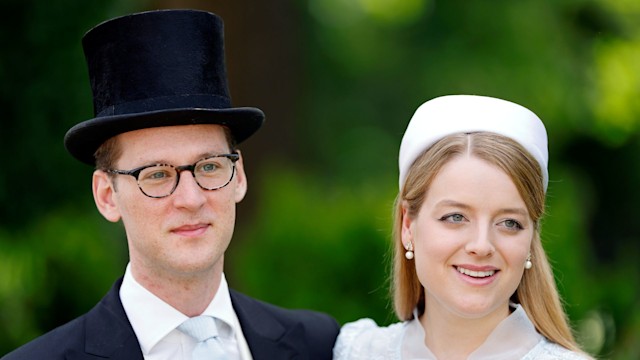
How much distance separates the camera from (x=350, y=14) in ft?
51.4

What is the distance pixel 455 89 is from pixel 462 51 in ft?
2.37

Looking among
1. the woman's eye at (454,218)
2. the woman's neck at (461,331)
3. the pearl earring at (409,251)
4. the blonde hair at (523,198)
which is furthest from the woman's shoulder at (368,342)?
the woman's eye at (454,218)

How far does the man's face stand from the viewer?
3770mm

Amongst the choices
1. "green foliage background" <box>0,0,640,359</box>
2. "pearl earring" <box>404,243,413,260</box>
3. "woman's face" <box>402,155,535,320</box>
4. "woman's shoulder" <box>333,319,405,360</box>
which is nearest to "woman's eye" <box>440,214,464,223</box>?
"woman's face" <box>402,155,535,320</box>

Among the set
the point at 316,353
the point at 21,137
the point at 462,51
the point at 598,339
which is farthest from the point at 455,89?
the point at 316,353

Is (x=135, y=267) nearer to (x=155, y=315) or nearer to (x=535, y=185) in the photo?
(x=155, y=315)

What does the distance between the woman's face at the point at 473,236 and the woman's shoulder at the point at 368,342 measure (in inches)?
18.8

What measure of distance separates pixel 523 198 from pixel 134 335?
5.03ft

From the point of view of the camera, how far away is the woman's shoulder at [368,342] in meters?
3.96

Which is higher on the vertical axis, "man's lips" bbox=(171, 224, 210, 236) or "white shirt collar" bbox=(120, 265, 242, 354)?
"man's lips" bbox=(171, 224, 210, 236)

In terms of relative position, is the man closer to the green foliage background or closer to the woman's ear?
the woman's ear

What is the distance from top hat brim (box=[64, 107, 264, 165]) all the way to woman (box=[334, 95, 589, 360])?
2.23 feet

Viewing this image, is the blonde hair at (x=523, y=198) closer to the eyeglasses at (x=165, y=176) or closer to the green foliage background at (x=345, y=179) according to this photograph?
the eyeglasses at (x=165, y=176)

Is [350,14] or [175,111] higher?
[350,14]
